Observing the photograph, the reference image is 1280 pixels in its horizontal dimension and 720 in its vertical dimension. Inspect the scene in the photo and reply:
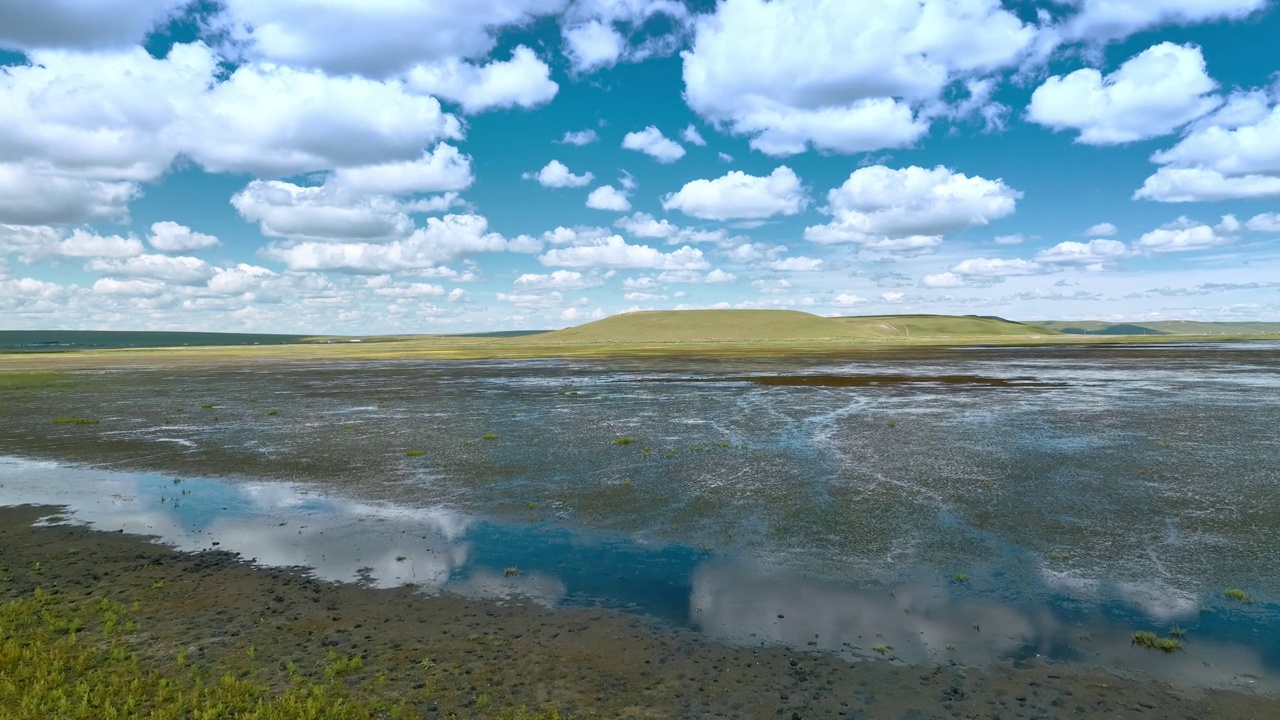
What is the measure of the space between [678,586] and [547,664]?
14.4 ft

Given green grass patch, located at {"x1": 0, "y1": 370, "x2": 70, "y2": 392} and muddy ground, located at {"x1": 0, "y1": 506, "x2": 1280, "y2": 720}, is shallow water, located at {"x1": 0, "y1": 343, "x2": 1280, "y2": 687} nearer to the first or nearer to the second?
muddy ground, located at {"x1": 0, "y1": 506, "x2": 1280, "y2": 720}

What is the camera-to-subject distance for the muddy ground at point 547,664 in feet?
34.1

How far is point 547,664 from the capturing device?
11.8 metres

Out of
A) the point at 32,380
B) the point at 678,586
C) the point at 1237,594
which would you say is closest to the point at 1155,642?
the point at 1237,594

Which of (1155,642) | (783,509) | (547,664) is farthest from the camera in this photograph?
(783,509)

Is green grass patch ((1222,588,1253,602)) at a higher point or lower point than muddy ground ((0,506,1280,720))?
higher

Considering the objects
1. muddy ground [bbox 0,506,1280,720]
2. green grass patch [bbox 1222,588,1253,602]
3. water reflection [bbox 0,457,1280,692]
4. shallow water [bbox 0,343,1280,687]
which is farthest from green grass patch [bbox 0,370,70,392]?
green grass patch [bbox 1222,588,1253,602]

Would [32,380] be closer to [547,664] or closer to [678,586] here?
[678,586]

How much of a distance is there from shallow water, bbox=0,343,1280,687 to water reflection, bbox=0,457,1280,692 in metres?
0.08

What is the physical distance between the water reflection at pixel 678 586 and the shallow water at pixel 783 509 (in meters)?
0.08

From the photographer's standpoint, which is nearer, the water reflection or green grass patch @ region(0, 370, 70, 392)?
the water reflection

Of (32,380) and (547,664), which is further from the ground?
(32,380)

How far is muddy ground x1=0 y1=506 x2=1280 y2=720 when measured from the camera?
10.4m

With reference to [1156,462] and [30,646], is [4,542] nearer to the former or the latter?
[30,646]
